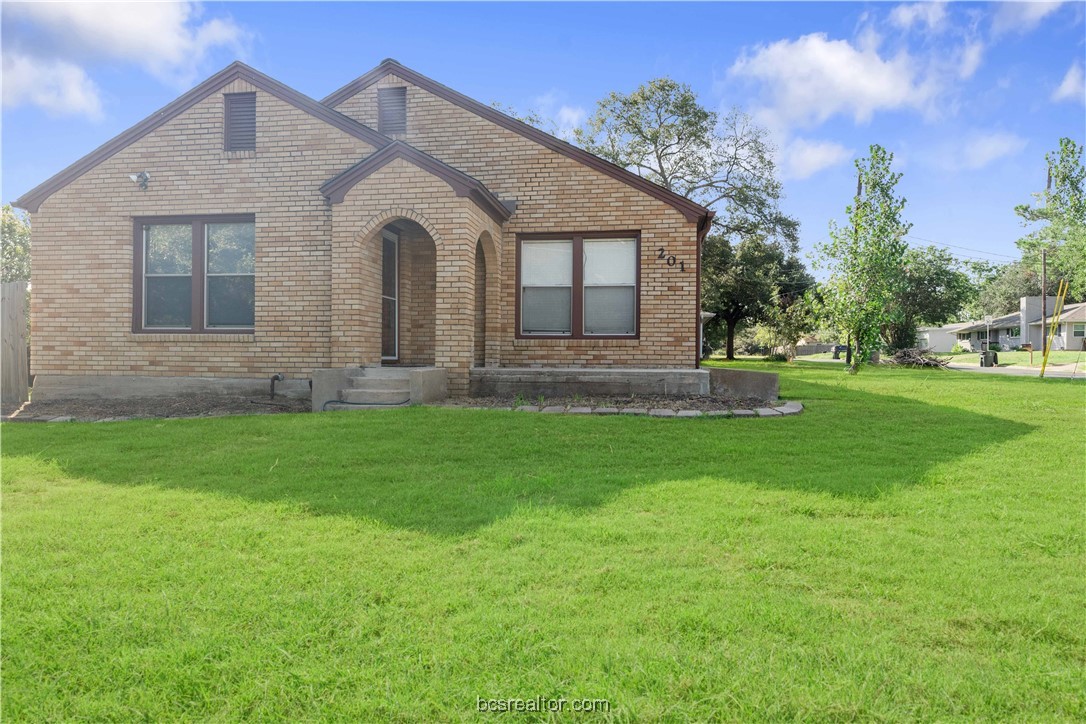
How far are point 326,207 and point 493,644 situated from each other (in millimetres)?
9683

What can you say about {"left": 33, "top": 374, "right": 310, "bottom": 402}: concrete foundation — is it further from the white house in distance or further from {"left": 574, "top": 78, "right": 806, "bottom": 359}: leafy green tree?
the white house in distance

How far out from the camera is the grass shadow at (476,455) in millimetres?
4555

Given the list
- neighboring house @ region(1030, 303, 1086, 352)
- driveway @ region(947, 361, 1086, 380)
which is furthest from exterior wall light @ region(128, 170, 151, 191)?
neighboring house @ region(1030, 303, 1086, 352)

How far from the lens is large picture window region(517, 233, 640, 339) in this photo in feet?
38.1

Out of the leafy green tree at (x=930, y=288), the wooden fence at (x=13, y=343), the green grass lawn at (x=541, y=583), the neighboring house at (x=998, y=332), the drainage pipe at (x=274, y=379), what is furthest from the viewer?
the neighboring house at (x=998, y=332)

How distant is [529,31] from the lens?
32.4 ft

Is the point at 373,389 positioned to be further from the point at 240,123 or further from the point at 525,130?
the point at 525,130

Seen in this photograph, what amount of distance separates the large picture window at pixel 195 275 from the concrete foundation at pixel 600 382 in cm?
484

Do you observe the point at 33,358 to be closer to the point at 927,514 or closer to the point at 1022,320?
the point at 927,514

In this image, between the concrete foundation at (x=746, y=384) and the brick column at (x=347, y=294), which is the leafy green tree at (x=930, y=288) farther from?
the brick column at (x=347, y=294)

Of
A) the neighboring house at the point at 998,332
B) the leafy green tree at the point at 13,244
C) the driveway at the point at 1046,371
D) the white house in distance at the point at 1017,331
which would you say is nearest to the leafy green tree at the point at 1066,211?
the white house in distance at the point at 1017,331

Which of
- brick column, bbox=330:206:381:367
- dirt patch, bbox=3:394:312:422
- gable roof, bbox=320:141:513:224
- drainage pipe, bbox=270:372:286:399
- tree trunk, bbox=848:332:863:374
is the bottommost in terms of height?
dirt patch, bbox=3:394:312:422
